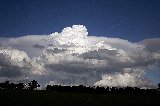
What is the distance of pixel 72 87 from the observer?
19775 centimetres

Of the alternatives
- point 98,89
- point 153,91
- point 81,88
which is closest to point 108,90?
point 98,89

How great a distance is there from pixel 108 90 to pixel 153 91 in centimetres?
3448

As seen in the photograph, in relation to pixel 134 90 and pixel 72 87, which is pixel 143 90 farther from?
pixel 72 87

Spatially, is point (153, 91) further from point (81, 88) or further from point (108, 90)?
point (81, 88)

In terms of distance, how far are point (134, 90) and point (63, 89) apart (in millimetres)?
57714

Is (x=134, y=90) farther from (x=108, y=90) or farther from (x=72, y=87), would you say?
(x=72, y=87)

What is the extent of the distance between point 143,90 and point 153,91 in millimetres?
10295

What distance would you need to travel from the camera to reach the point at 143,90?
A: 7736 inches

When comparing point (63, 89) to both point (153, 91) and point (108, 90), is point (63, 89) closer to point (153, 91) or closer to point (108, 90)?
point (108, 90)

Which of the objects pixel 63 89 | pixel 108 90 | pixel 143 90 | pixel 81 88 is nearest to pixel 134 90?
pixel 143 90

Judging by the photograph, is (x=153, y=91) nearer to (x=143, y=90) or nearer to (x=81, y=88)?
(x=143, y=90)

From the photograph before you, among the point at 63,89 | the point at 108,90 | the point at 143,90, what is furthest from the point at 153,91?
the point at 63,89

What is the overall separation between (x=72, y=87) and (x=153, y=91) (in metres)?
63.2

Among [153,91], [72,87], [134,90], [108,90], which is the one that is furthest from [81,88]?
[153,91]
